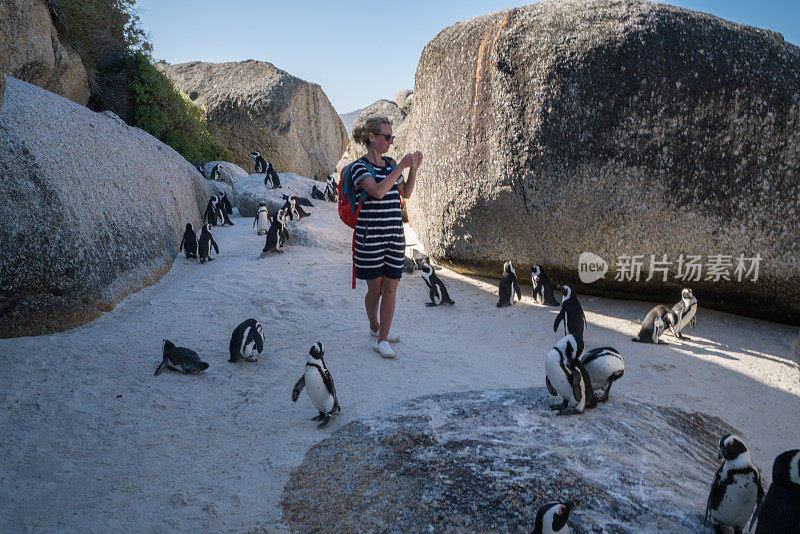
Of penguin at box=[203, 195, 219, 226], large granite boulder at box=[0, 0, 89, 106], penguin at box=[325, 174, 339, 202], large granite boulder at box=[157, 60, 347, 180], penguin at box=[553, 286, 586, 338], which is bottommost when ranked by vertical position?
penguin at box=[553, 286, 586, 338]

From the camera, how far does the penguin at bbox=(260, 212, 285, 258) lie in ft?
23.6

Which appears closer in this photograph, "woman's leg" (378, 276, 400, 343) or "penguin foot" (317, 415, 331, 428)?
"penguin foot" (317, 415, 331, 428)

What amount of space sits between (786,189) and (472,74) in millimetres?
3456

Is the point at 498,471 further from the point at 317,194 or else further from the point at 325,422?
the point at 317,194

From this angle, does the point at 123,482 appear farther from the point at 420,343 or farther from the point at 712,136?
the point at 712,136

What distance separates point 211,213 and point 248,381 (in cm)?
633

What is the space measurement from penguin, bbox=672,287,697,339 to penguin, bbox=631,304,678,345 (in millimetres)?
104

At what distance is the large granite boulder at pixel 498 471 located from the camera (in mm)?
2004

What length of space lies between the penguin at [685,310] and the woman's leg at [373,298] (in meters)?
2.93

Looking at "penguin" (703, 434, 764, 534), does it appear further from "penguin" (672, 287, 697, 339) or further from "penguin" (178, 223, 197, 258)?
"penguin" (178, 223, 197, 258)

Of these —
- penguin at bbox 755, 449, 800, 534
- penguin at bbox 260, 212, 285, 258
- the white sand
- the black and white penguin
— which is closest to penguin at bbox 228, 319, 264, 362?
the white sand

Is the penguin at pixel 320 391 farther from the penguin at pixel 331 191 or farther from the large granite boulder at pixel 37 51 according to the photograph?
the penguin at pixel 331 191

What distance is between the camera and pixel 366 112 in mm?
14852

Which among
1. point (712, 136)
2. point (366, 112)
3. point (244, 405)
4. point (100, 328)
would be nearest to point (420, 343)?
point (244, 405)
